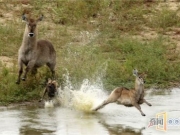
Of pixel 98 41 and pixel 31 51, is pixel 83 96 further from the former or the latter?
pixel 98 41

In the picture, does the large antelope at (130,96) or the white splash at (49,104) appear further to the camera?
the white splash at (49,104)

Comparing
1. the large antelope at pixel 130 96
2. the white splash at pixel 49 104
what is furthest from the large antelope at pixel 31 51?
the large antelope at pixel 130 96

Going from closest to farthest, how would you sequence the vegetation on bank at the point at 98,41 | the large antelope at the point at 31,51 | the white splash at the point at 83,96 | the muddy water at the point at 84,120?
the muddy water at the point at 84,120
the white splash at the point at 83,96
the large antelope at the point at 31,51
the vegetation on bank at the point at 98,41

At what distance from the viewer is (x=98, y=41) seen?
57.7ft

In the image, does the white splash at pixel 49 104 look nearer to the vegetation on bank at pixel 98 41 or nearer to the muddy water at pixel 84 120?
the muddy water at pixel 84 120

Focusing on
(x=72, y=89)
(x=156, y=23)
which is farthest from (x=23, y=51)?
(x=156, y=23)

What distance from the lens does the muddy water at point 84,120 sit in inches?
444

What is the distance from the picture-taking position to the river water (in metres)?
11.3

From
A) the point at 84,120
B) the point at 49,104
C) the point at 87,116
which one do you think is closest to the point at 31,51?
the point at 49,104

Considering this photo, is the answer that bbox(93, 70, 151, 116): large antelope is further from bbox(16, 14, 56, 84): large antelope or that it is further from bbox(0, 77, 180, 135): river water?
bbox(16, 14, 56, 84): large antelope

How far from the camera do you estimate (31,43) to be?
46.6 ft

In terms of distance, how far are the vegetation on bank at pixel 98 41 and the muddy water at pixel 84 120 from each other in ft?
2.86

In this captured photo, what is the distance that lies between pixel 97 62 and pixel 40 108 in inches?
118

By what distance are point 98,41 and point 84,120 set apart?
18.6 ft
